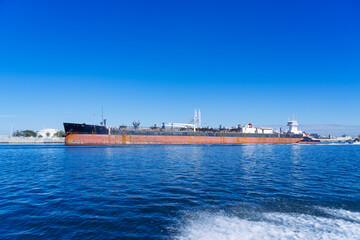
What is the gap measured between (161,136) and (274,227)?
62324 millimetres

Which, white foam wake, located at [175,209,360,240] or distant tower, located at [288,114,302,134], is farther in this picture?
distant tower, located at [288,114,302,134]

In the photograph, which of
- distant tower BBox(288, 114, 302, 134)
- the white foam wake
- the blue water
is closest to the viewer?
the white foam wake

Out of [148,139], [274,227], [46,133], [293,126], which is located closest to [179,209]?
[274,227]

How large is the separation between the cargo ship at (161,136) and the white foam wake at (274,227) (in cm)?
5732

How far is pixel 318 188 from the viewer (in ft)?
46.4

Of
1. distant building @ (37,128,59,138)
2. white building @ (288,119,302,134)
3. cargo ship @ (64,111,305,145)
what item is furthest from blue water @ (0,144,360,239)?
distant building @ (37,128,59,138)

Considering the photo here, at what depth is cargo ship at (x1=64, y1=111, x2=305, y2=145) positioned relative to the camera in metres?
58.5

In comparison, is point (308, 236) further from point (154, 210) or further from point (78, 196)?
point (78, 196)

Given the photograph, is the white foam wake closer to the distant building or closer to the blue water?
the blue water

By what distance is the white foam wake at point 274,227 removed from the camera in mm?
7398

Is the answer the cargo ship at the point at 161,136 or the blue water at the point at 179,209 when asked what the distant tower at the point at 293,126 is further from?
the blue water at the point at 179,209

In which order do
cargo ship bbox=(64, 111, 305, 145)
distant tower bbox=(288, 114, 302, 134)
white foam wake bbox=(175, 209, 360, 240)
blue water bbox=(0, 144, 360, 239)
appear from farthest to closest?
distant tower bbox=(288, 114, 302, 134)
cargo ship bbox=(64, 111, 305, 145)
blue water bbox=(0, 144, 360, 239)
white foam wake bbox=(175, 209, 360, 240)

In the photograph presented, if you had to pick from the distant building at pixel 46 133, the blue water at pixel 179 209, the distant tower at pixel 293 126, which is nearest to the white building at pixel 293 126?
the distant tower at pixel 293 126

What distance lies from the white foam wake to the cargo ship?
188 ft
